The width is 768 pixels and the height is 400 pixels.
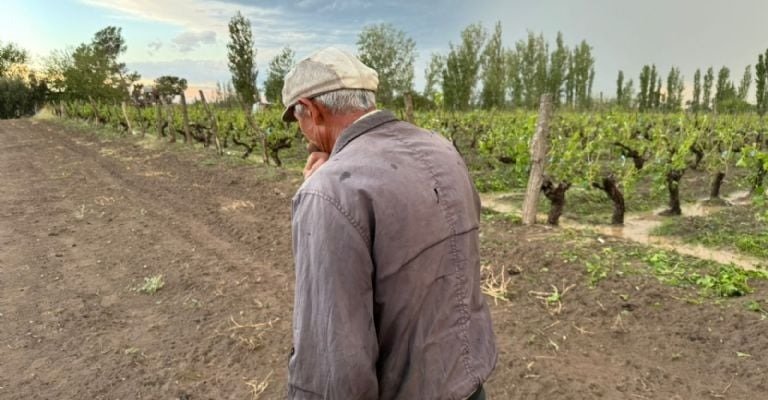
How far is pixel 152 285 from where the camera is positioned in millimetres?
5148

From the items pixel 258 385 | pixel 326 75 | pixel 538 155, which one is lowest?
pixel 258 385

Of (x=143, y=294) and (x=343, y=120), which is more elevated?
(x=343, y=120)

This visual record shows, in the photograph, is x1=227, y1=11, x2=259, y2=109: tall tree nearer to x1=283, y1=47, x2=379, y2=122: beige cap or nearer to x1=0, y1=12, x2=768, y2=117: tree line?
x1=0, y1=12, x2=768, y2=117: tree line

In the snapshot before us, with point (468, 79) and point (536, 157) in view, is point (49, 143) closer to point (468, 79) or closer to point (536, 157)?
point (536, 157)

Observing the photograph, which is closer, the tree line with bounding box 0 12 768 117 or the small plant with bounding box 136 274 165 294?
the small plant with bounding box 136 274 165 294

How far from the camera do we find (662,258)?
5422 mm

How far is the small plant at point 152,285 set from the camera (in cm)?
510

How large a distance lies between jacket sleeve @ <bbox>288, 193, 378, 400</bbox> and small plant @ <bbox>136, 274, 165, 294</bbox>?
433cm

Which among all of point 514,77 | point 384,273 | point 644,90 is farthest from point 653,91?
point 384,273

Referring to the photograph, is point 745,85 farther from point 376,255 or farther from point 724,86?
point 376,255

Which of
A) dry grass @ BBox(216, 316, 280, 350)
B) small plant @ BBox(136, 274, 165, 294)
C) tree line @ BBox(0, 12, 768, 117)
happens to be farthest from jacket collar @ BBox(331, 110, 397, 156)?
tree line @ BBox(0, 12, 768, 117)

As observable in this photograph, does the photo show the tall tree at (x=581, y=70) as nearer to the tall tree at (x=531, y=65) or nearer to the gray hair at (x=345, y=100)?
the tall tree at (x=531, y=65)

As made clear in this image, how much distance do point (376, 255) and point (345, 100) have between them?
0.44 metres

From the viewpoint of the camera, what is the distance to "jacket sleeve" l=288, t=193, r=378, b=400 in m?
1.22
